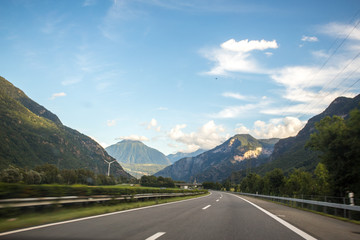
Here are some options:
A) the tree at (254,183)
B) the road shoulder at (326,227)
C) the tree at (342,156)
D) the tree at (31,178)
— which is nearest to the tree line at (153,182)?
the tree at (31,178)

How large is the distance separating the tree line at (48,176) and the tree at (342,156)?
83.5 m

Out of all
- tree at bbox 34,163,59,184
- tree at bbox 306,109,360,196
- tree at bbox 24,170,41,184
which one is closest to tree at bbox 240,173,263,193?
tree at bbox 306,109,360,196

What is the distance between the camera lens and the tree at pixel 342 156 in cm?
2820

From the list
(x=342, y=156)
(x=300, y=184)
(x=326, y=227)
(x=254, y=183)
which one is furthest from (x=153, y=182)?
(x=326, y=227)

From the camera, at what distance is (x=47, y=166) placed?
405 feet

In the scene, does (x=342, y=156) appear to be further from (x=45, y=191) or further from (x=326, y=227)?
(x=45, y=191)

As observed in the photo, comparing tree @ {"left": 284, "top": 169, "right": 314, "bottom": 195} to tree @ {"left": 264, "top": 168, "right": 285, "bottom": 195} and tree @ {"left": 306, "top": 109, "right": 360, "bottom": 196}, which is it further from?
tree @ {"left": 306, "top": 109, "right": 360, "bottom": 196}

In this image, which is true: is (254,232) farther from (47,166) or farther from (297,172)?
(47,166)

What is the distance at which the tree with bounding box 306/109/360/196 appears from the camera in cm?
2820

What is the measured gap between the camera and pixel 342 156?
30.1 m

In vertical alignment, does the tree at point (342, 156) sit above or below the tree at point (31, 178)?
above

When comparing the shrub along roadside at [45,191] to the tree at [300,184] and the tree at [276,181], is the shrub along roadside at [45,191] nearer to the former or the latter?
the tree at [300,184]

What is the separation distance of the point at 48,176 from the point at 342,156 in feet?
367

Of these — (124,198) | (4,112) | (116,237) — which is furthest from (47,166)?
(116,237)
